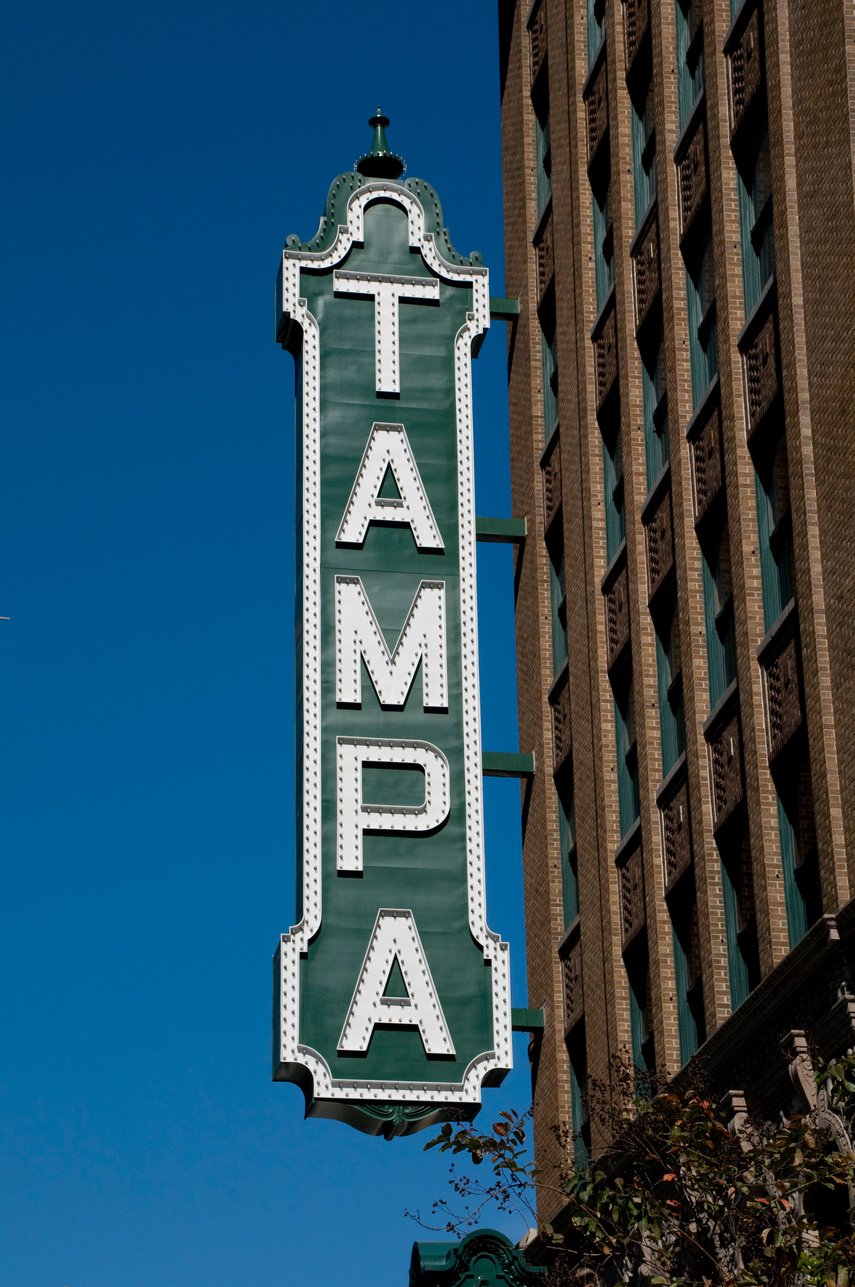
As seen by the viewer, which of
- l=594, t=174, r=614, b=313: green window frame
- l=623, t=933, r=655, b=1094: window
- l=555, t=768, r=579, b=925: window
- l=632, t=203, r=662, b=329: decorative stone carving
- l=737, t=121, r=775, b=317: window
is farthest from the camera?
l=594, t=174, r=614, b=313: green window frame

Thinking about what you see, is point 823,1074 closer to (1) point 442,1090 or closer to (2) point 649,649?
(1) point 442,1090

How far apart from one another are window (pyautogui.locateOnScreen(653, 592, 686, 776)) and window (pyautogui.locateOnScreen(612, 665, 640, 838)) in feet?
3.24

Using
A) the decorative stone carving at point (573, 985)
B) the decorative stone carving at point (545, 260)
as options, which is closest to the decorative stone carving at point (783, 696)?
the decorative stone carving at point (573, 985)

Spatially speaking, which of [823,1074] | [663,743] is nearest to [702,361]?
[663,743]

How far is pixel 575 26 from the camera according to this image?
4047cm

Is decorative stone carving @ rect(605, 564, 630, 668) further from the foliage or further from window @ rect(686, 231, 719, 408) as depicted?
the foliage

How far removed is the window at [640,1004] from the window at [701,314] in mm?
7711

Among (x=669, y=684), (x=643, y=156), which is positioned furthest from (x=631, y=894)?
(x=643, y=156)

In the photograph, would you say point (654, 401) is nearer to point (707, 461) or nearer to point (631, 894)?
point (707, 461)

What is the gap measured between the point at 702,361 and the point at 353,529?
5.50m

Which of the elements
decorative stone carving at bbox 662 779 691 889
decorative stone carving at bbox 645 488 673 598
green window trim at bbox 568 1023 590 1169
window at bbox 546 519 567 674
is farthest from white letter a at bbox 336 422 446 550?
green window trim at bbox 568 1023 590 1169

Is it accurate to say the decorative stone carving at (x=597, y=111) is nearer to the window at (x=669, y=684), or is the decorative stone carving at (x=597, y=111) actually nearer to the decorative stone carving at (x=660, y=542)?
the decorative stone carving at (x=660, y=542)

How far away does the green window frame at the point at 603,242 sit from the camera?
3816 centimetres

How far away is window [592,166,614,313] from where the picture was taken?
38188 millimetres
